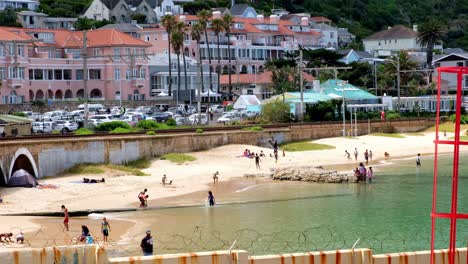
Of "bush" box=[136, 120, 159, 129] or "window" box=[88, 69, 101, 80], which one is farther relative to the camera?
"window" box=[88, 69, 101, 80]

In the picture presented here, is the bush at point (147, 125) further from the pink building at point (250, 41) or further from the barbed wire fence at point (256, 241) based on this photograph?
the pink building at point (250, 41)

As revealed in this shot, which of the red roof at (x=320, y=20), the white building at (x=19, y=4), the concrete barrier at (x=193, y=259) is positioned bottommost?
the concrete barrier at (x=193, y=259)

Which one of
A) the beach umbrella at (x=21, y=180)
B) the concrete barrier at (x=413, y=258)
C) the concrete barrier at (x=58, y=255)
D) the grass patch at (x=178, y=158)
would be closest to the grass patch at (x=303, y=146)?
the grass patch at (x=178, y=158)

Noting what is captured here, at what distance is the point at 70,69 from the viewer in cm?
10069

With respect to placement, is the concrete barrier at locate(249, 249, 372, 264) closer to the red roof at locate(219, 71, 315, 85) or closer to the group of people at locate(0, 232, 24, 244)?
the group of people at locate(0, 232, 24, 244)

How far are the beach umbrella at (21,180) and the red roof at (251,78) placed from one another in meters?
64.2

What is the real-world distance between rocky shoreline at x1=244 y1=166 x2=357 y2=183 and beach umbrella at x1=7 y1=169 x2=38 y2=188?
46.5ft

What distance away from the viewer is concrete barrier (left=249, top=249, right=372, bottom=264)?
58.4ft

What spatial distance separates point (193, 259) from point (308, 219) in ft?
76.5

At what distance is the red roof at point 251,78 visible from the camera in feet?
369

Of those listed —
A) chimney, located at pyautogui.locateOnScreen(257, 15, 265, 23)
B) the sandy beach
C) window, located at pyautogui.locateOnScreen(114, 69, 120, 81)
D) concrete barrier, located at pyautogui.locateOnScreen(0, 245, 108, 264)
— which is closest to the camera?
concrete barrier, located at pyautogui.locateOnScreen(0, 245, 108, 264)

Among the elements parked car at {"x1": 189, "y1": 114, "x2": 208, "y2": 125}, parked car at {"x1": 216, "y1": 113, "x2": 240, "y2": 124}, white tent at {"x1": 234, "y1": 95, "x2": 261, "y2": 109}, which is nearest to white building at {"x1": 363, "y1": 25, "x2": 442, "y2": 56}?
white tent at {"x1": 234, "y1": 95, "x2": 261, "y2": 109}

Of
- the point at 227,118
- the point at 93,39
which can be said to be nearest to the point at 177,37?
the point at 93,39

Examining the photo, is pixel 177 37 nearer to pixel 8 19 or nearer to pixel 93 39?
pixel 93 39
